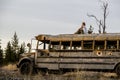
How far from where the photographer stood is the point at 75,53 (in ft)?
67.2

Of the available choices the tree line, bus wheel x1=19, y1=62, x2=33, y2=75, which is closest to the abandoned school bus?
bus wheel x1=19, y1=62, x2=33, y2=75

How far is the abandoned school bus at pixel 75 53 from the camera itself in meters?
19.7

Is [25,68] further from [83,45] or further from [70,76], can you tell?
[70,76]

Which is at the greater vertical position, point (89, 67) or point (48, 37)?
point (48, 37)

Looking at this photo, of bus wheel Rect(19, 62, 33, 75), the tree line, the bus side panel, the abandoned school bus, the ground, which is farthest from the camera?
the tree line

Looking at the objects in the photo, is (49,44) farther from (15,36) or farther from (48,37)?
(15,36)

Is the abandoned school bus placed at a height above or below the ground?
above

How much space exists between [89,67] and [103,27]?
70.6 feet

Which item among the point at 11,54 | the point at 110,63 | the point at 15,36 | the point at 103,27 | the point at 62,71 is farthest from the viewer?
the point at 15,36

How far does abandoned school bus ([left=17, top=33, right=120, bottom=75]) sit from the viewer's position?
19.7 m

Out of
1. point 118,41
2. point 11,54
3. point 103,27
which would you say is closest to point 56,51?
point 118,41

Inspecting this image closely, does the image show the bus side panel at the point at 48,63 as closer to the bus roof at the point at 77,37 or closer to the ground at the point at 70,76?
the ground at the point at 70,76

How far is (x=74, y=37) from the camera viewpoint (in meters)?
21.1

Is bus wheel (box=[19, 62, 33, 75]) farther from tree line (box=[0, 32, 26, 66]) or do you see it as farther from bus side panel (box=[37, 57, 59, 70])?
tree line (box=[0, 32, 26, 66])
